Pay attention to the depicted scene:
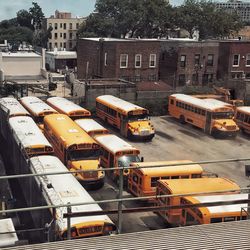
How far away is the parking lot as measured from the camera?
21.4m

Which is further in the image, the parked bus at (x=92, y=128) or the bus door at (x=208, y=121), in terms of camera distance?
the bus door at (x=208, y=121)

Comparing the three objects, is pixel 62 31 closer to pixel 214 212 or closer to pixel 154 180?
pixel 154 180

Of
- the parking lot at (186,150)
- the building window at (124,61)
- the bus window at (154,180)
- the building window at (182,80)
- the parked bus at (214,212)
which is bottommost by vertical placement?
the parking lot at (186,150)

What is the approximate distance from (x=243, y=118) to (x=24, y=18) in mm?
112211

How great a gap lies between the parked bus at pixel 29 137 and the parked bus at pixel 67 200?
1139 millimetres

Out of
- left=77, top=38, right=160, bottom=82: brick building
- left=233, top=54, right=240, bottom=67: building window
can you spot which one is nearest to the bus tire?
left=77, top=38, right=160, bottom=82: brick building

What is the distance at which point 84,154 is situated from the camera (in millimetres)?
21672

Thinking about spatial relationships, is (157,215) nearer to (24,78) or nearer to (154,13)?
(24,78)

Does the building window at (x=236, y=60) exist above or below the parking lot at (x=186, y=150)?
above

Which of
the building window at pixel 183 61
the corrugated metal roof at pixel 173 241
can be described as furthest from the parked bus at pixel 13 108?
the building window at pixel 183 61

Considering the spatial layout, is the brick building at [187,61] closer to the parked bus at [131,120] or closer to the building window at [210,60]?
the building window at [210,60]

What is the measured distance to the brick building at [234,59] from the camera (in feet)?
162

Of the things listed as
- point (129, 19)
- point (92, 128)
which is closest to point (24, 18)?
point (129, 19)

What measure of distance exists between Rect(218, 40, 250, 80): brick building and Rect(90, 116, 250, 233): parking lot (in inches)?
614
